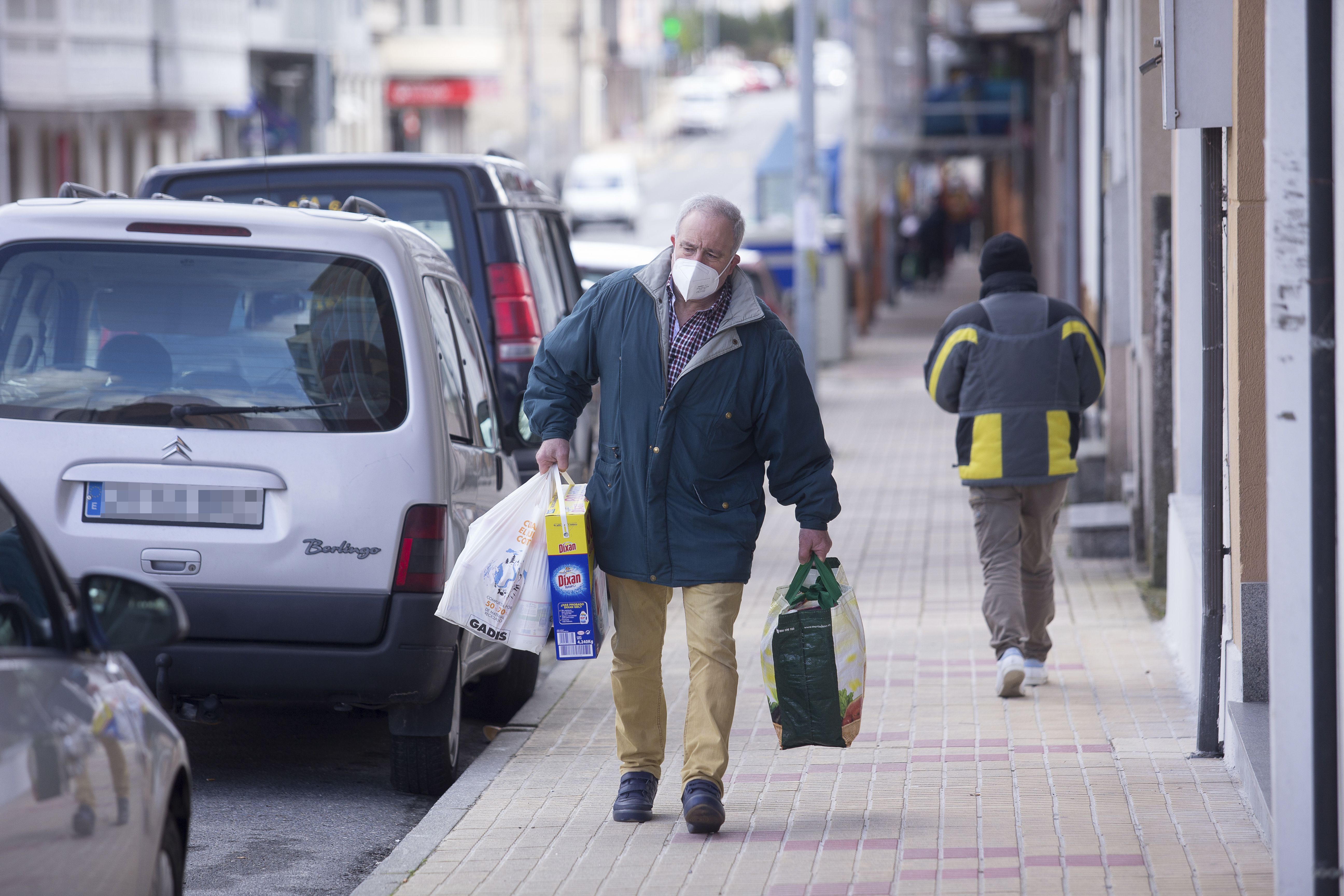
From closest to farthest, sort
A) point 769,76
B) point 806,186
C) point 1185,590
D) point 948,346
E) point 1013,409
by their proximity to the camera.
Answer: point 1013,409 → point 948,346 → point 1185,590 → point 806,186 → point 769,76

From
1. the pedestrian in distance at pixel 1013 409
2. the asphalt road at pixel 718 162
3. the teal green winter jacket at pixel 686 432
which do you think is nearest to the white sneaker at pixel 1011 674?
the pedestrian in distance at pixel 1013 409

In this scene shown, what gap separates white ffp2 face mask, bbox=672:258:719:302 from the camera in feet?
17.5

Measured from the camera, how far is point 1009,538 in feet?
24.9

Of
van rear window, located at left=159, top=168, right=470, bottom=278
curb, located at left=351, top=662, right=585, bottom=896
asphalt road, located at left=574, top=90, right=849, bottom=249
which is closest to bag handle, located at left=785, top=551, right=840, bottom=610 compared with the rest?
curb, located at left=351, top=662, right=585, bottom=896

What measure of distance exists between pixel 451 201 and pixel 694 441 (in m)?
3.32

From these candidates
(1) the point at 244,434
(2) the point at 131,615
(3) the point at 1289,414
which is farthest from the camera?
(1) the point at 244,434

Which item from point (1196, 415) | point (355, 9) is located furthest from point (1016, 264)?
point (355, 9)

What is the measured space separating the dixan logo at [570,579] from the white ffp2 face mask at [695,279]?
79 cm

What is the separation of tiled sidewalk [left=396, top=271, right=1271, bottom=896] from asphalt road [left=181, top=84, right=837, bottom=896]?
1.18 feet

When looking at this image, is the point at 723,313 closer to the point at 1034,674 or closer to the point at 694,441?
the point at 694,441

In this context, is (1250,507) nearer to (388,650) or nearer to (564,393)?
(564,393)

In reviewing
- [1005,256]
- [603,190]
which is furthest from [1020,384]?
[603,190]

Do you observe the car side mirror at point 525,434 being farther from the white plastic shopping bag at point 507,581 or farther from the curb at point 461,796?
the curb at point 461,796

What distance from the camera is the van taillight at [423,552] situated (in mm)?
5805
